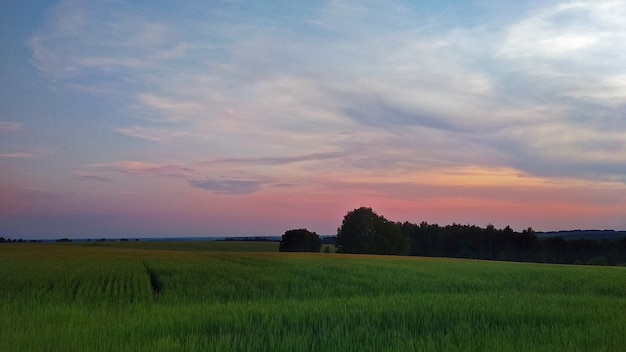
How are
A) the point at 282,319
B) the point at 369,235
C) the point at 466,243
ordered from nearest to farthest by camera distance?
the point at 282,319, the point at 369,235, the point at 466,243

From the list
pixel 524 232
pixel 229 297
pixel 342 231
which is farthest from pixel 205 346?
pixel 524 232

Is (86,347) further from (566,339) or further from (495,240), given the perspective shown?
(495,240)

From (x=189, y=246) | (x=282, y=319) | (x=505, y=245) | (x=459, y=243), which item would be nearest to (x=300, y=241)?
(x=189, y=246)

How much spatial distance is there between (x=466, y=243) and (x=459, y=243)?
1417mm

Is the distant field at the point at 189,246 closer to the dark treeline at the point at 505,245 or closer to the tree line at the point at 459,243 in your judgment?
the tree line at the point at 459,243

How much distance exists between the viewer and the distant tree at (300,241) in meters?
91.1

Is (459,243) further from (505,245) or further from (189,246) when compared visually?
(189,246)

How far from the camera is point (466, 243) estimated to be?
107188mm

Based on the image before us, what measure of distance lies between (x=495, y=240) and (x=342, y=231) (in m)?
37.1

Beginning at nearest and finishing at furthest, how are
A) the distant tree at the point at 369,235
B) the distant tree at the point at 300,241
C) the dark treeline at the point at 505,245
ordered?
1. the distant tree at the point at 369,235
2. the distant tree at the point at 300,241
3. the dark treeline at the point at 505,245

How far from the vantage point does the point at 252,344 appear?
7.19 meters

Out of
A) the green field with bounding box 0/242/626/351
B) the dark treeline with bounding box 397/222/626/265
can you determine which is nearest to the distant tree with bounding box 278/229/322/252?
the dark treeline with bounding box 397/222/626/265

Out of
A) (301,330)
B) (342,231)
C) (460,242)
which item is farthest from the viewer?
(460,242)

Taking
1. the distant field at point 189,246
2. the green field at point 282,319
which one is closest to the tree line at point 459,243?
the distant field at point 189,246
